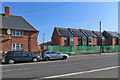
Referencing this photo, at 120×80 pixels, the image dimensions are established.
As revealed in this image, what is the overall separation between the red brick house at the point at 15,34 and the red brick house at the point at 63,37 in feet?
59.4

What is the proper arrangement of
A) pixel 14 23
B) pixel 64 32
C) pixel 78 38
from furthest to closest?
pixel 78 38
pixel 64 32
pixel 14 23

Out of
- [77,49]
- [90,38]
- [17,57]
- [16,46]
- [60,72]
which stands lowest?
[60,72]

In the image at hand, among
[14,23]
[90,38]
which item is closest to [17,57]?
[14,23]

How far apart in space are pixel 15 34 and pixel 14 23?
8.98 ft

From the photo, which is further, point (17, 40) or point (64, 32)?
point (64, 32)

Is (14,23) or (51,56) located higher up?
(14,23)

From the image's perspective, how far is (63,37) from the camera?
135ft

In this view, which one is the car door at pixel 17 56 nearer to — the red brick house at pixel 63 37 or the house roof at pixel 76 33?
the red brick house at pixel 63 37

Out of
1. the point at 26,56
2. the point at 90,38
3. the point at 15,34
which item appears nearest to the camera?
the point at 26,56

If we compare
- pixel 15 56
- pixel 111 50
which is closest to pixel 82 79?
pixel 15 56

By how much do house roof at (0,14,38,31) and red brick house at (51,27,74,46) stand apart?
18.1 m

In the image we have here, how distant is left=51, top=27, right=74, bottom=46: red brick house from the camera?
40.8 metres

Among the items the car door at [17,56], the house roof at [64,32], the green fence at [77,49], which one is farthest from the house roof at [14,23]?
the house roof at [64,32]

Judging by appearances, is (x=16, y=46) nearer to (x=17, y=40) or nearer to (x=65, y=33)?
(x=17, y=40)
